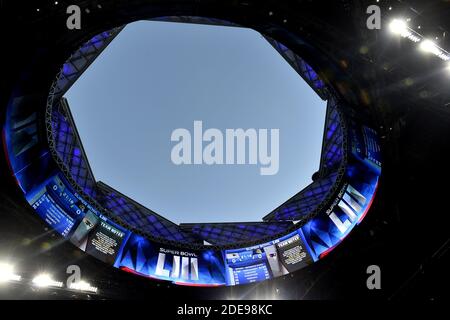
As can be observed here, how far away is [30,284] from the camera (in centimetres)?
1475

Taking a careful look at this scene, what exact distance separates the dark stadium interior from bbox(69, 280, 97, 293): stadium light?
60 cm

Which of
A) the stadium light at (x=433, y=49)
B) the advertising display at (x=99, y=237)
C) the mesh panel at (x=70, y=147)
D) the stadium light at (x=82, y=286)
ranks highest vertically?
the mesh panel at (x=70, y=147)

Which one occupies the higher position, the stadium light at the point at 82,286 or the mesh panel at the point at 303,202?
the mesh panel at the point at 303,202

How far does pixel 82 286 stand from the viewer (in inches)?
743

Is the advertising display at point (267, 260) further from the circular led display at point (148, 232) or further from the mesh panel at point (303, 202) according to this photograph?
the mesh panel at point (303, 202)

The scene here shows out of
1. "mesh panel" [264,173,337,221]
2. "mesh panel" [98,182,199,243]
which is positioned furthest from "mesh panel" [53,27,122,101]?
"mesh panel" [264,173,337,221]

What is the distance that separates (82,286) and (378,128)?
1585 centimetres

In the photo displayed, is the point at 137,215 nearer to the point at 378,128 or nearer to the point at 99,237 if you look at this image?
the point at 99,237

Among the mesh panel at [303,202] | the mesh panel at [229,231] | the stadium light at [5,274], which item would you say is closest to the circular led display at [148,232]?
the mesh panel at [303,202]

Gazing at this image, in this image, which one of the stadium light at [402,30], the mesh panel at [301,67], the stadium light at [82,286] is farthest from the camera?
the mesh panel at [301,67]

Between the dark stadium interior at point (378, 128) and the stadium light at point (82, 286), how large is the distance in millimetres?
596

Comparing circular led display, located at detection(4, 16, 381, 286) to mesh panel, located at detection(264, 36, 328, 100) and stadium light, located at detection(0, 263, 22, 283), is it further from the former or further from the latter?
stadium light, located at detection(0, 263, 22, 283)

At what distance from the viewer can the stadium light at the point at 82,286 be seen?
61.4 feet

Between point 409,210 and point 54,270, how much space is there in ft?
57.0
